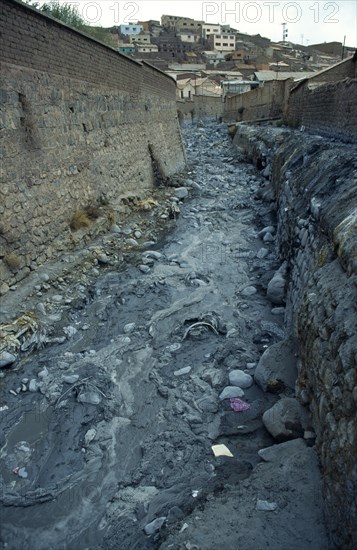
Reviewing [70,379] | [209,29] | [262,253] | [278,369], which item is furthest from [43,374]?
[209,29]

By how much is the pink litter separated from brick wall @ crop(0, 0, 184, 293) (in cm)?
328

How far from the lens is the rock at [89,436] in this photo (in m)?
3.51

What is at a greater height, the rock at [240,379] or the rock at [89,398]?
the rock at [240,379]

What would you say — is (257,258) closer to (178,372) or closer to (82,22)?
(178,372)

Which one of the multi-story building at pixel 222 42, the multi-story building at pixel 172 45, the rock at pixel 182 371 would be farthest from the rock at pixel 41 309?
the multi-story building at pixel 222 42

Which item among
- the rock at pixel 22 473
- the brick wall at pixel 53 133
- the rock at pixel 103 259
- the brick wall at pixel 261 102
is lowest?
the rock at pixel 22 473

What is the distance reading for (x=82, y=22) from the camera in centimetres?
2523

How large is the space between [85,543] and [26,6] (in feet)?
21.9

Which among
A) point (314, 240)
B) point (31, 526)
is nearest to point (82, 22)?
point (314, 240)

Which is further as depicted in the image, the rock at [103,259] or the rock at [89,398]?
the rock at [103,259]

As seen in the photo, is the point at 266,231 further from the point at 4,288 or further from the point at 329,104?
the point at 4,288

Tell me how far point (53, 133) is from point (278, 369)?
5.38 meters

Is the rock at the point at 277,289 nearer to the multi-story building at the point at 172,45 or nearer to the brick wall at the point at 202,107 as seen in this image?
the brick wall at the point at 202,107

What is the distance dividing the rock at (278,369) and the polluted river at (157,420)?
0.05 ft
